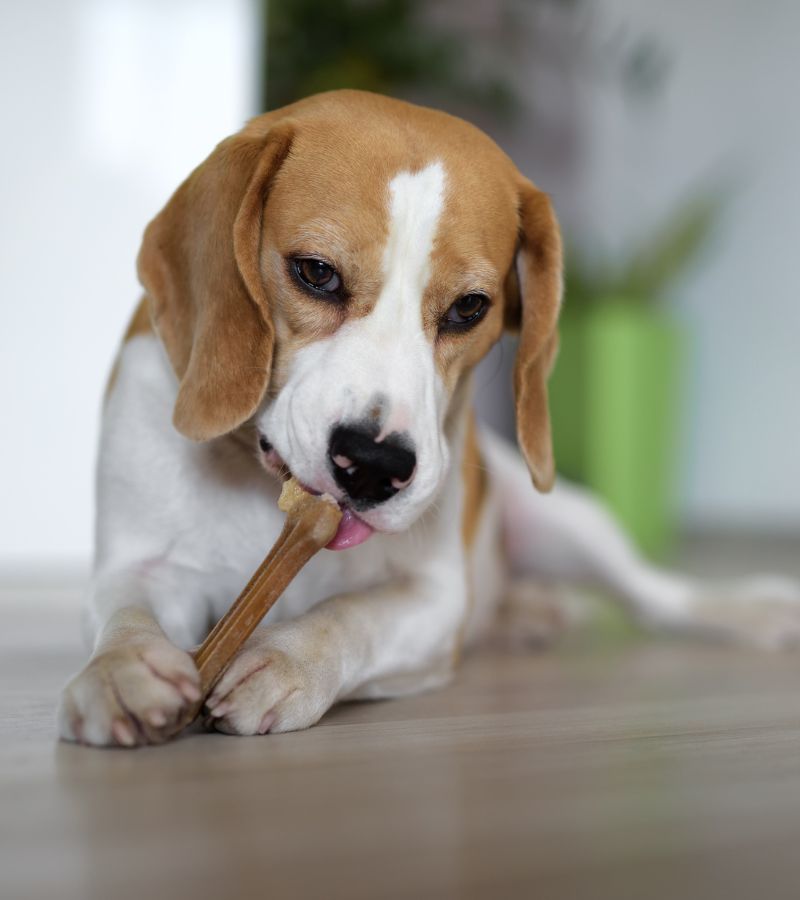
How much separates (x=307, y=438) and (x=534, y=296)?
655 millimetres

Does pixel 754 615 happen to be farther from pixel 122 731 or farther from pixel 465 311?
pixel 122 731

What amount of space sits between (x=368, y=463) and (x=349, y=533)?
0.14 m

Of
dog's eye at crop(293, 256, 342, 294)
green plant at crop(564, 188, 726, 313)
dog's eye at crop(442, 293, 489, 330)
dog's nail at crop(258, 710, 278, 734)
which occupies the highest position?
dog's eye at crop(293, 256, 342, 294)

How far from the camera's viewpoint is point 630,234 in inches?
249

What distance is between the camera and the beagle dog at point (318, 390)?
4.78 feet

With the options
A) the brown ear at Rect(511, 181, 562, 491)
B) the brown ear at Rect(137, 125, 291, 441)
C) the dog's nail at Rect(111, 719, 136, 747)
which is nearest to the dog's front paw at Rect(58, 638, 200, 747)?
the dog's nail at Rect(111, 719, 136, 747)

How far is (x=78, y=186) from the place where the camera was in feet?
12.2

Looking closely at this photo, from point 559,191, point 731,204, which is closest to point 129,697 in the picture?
point 731,204

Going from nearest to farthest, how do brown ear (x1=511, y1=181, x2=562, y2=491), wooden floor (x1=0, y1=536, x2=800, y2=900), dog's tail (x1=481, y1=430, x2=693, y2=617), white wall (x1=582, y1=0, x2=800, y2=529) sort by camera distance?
wooden floor (x1=0, y1=536, x2=800, y2=900) < brown ear (x1=511, y1=181, x2=562, y2=491) < dog's tail (x1=481, y1=430, x2=693, y2=617) < white wall (x1=582, y1=0, x2=800, y2=529)

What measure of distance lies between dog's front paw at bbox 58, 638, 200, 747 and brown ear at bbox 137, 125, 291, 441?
42cm

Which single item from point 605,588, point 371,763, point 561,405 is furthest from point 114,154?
point 371,763

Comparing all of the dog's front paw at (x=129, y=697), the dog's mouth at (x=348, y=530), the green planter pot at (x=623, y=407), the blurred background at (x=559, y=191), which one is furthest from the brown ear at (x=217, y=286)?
the green planter pot at (x=623, y=407)

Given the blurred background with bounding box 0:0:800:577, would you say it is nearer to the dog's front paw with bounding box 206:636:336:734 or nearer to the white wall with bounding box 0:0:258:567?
the white wall with bounding box 0:0:258:567

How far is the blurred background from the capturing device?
3.70 metres
